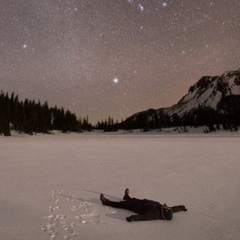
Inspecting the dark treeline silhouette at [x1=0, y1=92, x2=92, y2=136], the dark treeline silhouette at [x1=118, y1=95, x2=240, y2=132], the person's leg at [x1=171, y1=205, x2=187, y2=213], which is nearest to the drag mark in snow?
the person's leg at [x1=171, y1=205, x2=187, y2=213]

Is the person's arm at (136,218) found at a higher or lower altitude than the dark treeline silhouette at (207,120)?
lower

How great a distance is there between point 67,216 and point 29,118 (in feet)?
212

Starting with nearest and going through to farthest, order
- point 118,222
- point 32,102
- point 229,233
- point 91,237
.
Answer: point 91,237, point 229,233, point 118,222, point 32,102

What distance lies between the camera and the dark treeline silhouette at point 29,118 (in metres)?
59.2

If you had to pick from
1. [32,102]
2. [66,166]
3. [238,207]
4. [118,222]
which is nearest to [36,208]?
[118,222]

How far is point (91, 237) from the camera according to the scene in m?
6.52

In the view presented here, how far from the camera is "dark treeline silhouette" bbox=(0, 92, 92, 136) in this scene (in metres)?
59.2

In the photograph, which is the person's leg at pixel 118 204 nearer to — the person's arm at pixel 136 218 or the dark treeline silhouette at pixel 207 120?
the person's arm at pixel 136 218

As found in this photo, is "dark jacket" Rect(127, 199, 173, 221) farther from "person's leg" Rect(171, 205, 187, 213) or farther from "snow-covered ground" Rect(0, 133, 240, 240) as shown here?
"person's leg" Rect(171, 205, 187, 213)

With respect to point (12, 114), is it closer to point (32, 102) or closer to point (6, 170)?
point (32, 102)

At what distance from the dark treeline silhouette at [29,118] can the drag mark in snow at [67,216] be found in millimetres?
42460

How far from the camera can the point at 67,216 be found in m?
7.77

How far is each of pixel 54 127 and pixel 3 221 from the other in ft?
266

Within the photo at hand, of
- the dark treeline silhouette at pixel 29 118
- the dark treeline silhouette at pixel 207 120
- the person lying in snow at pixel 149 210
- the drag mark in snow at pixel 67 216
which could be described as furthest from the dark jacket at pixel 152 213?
the dark treeline silhouette at pixel 207 120
